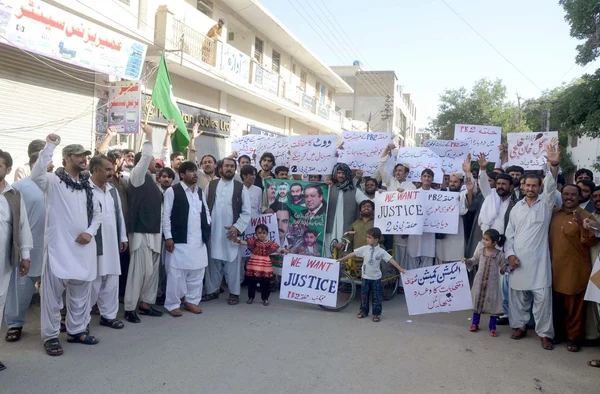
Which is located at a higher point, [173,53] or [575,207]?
[173,53]

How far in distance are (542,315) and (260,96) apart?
51.4ft

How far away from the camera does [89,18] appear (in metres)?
10.9

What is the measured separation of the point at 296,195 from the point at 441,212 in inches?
82.4

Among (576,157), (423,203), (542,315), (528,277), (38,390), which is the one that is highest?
(576,157)

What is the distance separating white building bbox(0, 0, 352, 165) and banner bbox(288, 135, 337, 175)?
577 centimetres

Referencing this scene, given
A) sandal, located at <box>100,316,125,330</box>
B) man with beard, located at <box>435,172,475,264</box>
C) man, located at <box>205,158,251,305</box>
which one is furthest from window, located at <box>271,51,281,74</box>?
sandal, located at <box>100,316,125,330</box>

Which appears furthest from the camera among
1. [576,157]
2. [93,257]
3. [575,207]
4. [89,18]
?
[576,157]

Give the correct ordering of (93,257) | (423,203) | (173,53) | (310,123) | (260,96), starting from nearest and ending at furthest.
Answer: (93,257) → (423,203) → (173,53) → (260,96) → (310,123)

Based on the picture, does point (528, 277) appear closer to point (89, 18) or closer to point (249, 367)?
point (249, 367)

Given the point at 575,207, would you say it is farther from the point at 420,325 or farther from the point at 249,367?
the point at 249,367

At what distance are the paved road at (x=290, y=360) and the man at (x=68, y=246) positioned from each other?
30 cm

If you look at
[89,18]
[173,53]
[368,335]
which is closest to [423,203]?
[368,335]

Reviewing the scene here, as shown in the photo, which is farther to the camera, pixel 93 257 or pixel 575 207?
pixel 575 207

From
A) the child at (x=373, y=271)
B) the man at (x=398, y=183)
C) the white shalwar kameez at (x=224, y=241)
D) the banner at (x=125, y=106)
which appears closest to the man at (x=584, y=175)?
the man at (x=398, y=183)
